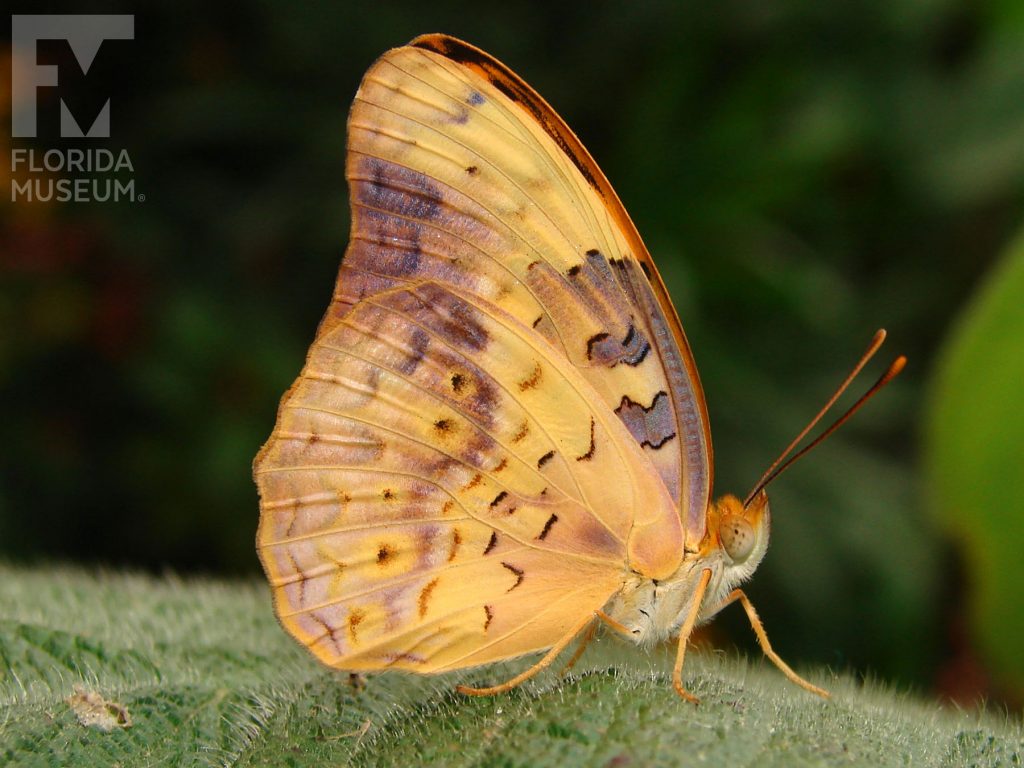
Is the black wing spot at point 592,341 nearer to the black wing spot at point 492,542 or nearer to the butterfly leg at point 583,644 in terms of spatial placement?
the black wing spot at point 492,542

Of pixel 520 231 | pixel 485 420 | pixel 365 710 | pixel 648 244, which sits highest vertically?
pixel 520 231

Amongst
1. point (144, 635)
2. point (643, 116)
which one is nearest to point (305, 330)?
point (643, 116)

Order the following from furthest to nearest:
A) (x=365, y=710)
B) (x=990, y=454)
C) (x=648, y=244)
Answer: (x=648, y=244)
(x=990, y=454)
(x=365, y=710)

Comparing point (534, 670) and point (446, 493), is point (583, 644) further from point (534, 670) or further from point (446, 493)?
point (446, 493)

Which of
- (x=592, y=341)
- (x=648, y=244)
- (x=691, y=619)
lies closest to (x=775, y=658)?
(x=691, y=619)

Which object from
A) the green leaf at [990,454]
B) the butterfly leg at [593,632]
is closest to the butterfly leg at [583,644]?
the butterfly leg at [593,632]

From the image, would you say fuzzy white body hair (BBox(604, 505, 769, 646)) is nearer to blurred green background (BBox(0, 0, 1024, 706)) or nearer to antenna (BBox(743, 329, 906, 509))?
antenna (BBox(743, 329, 906, 509))
